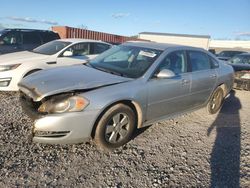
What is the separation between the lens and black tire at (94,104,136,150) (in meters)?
3.57

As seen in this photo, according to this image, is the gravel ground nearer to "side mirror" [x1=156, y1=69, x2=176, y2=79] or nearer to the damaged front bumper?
the damaged front bumper

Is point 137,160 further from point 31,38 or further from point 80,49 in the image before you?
point 31,38

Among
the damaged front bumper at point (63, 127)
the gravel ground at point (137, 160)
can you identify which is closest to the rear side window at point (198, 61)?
the gravel ground at point (137, 160)

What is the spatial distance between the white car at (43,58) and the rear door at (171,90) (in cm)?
240

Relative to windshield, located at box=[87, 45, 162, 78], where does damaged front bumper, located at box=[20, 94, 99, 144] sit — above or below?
below

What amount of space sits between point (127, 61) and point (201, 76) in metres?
1.58

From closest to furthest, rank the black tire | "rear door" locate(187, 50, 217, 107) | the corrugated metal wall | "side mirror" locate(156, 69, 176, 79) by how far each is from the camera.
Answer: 1. the black tire
2. "side mirror" locate(156, 69, 176, 79)
3. "rear door" locate(187, 50, 217, 107)
4. the corrugated metal wall

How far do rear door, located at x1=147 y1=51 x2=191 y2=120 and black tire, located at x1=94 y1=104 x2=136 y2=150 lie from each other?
1.43 feet

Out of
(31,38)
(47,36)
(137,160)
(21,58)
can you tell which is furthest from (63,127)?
(47,36)

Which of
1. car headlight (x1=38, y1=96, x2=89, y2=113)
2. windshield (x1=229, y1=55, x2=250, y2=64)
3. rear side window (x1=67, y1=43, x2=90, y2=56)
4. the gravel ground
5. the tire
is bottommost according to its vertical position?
the gravel ground

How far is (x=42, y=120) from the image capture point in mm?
3293

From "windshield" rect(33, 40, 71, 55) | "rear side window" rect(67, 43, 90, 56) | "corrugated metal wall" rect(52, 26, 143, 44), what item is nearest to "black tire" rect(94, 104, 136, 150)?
"windshield" rect(33, 40, 71, 55)

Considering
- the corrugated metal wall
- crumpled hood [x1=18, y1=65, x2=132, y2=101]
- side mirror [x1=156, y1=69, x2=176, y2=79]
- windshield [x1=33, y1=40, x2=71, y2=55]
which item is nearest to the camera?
crumpled hood [x1=18, y1=65, x2=132, y2=101]

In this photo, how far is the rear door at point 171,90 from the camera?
4117mm
